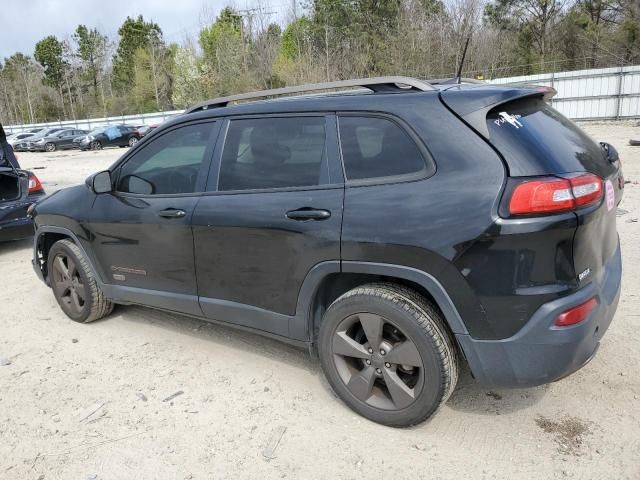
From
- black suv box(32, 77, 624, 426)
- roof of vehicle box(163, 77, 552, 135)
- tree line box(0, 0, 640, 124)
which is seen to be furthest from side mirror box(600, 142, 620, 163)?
tree line box(0, 0, 640, 124)

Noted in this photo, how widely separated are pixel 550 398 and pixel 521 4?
4219cm

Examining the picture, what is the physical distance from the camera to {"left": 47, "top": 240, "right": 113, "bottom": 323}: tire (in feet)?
14.4

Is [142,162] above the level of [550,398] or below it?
above

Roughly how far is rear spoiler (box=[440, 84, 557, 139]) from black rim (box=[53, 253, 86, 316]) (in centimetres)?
337

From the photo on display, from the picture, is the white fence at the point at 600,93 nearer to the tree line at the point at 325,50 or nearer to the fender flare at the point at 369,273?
the tree line at the point at 325,50

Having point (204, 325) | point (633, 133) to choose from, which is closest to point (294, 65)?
point (633, 133)

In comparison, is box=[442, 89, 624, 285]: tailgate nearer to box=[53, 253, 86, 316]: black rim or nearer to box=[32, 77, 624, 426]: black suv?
box=[32, 77, 624, 426]: black suv

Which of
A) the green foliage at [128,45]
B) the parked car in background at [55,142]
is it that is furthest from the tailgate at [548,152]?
the green foliage at [128,45]

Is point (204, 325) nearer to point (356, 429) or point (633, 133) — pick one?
point (356, 429)

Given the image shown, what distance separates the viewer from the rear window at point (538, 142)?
2453 millimetres

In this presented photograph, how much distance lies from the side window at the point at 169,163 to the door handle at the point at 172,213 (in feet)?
0.49

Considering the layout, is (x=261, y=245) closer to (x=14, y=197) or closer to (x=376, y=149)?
(x=376, y=149)

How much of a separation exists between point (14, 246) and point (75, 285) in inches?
165

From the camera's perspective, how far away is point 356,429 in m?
2.97
